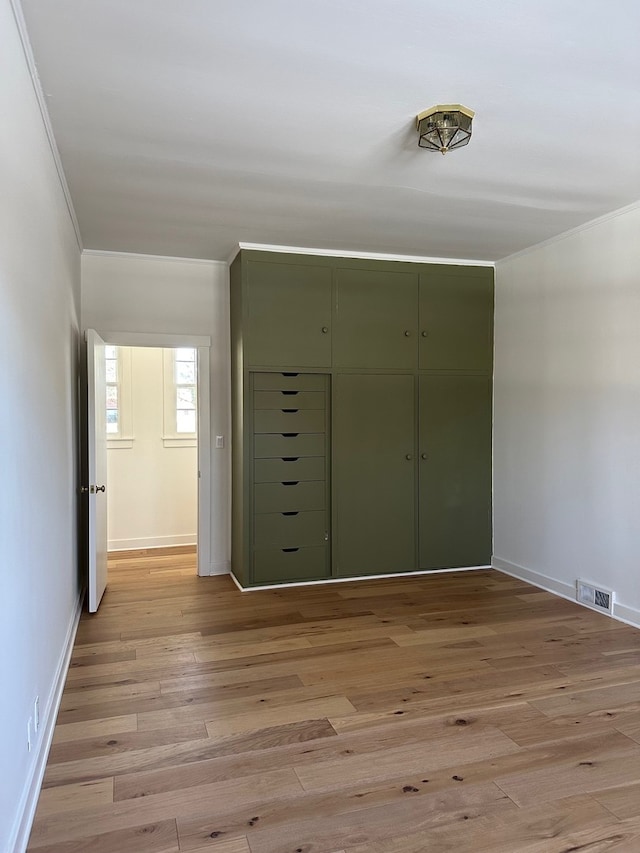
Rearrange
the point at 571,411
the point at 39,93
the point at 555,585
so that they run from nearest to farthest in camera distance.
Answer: the point at 39,93 → the point at 571,411 → the point at 555,585

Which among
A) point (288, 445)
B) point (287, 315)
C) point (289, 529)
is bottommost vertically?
point (289, 529)

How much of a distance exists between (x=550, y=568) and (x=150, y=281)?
380cm

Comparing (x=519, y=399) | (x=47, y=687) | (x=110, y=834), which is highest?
(x=519, y=399)

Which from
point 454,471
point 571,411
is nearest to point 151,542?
point 454,471

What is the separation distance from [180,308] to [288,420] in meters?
1.30

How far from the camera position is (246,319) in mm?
4602

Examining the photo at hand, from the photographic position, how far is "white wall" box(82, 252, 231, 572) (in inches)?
190

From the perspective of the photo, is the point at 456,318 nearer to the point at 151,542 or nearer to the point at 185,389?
the point at 185,389

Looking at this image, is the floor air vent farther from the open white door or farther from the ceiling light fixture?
the open white door

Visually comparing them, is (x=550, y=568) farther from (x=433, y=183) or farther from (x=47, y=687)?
(x=47, y=687)

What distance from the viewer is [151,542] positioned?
20.2 ft

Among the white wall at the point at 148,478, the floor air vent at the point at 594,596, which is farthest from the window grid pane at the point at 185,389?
the floor air vent at the point at 594,596

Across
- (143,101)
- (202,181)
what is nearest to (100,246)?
(202,181)

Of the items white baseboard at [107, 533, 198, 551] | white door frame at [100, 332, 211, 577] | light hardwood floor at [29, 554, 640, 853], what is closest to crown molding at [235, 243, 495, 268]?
white door frame at [100, 332, 211, 577]
